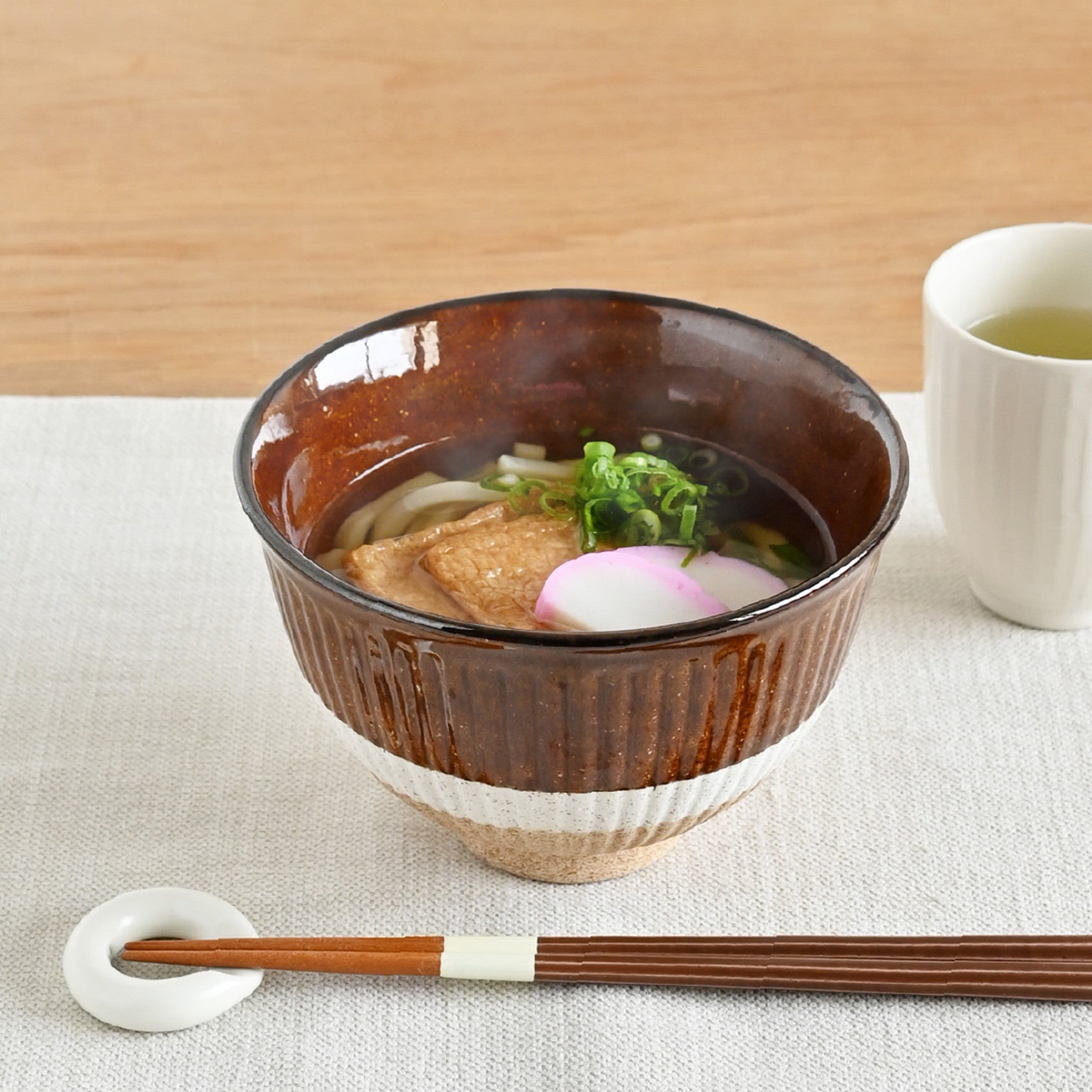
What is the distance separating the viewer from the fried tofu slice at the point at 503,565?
3.47ft

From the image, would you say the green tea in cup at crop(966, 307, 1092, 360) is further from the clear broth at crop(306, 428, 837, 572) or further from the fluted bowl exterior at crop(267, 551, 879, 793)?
the fluted bowl exterior at crop(267, 551, 879, 793)

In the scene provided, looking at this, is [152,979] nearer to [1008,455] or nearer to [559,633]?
[559,633]

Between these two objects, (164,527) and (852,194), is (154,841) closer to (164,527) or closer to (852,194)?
(164,527)

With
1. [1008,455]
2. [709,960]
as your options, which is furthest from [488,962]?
[1008,455]

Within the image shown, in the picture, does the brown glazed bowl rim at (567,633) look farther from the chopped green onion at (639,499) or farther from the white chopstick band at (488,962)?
the white chopstick band at (488,962)

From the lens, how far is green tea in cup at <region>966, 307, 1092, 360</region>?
141 centimetres

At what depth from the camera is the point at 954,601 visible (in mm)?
1369

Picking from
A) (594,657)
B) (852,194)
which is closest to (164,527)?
(594,657)

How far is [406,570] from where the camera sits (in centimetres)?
111

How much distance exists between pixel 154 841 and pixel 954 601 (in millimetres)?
785

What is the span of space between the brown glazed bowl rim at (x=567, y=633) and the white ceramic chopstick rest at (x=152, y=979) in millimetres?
290

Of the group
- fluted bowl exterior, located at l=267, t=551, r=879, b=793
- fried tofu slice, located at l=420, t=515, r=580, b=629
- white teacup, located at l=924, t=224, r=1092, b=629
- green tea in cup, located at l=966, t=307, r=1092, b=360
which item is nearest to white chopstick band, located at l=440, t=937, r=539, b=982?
fluted bowl exterior, located at l=267, t=551, r=879, b=793

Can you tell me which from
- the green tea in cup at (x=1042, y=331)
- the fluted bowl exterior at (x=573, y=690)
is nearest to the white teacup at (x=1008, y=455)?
the green tea in cup at (x=1042, y=331)

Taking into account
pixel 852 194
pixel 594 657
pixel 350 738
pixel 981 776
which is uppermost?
pixel 594 657
